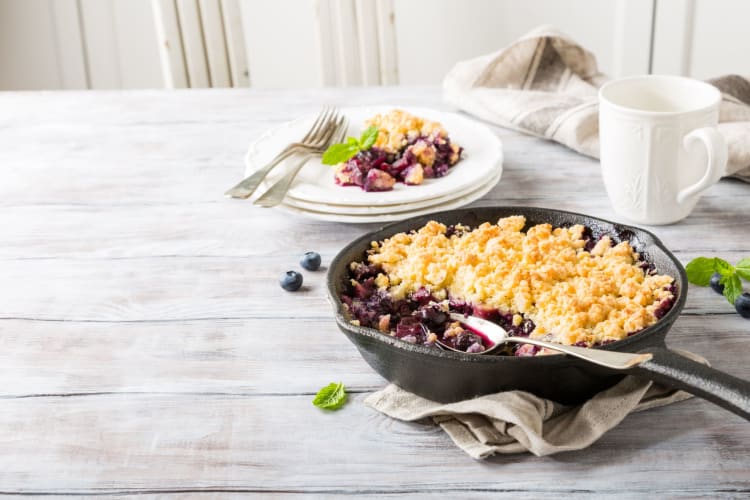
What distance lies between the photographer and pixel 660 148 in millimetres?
1372

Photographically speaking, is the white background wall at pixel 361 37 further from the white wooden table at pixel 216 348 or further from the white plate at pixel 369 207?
the white plate at pixel 369 207

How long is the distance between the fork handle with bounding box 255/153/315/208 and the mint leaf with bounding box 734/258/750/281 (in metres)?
0.70

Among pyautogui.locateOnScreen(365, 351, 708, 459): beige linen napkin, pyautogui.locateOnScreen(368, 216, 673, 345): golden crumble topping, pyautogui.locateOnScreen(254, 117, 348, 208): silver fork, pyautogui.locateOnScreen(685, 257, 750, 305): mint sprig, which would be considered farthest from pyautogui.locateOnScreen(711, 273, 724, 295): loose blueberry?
pyautogui.locateOnScreen(254, 117, 348, 208): silver fork

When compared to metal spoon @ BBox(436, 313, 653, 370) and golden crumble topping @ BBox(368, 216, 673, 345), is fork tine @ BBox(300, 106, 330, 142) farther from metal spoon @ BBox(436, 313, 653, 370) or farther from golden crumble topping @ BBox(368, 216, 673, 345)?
metal spoon @ BBox(436, 313, 653, 370)

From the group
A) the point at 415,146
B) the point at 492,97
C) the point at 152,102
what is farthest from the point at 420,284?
the point at 152,102

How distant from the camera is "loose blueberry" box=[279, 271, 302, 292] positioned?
130cm

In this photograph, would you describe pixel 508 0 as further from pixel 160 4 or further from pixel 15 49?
pixel 15 49

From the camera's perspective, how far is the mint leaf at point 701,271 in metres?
1.28

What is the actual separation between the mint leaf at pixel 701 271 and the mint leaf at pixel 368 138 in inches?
22.4

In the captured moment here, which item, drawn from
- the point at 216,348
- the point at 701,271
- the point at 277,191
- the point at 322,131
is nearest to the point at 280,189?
the point at 277,191

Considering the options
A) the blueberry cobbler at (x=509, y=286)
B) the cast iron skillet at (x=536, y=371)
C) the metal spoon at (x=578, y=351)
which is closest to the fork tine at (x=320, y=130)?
the blueberry cobbler at (x=509, y=286)

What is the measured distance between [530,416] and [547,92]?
1126mm

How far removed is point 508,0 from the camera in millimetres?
3205

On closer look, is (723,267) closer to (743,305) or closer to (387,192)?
(743,305)
